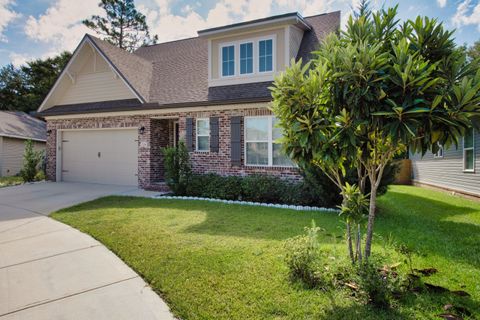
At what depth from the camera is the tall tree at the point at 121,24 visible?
87.0 ft

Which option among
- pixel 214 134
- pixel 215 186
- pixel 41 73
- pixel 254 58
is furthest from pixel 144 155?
pixel 41 73

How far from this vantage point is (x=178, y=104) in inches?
430

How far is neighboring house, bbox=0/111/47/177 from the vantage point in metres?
18.9

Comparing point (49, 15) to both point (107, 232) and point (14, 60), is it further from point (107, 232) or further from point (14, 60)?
point (14, 60)

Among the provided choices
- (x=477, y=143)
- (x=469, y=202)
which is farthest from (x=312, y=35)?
(x=469, y=202)

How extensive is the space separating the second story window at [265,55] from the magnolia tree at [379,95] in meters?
Result: 7.19

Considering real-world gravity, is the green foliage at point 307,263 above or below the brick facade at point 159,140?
below

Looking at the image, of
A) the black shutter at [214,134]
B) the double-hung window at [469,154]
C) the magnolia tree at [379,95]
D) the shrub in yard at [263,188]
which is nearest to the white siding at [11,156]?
the black shutter at [214,134]

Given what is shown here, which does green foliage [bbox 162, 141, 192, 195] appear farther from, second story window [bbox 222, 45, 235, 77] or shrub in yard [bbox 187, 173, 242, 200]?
second story window [bbox 222, 45, 235, 77]

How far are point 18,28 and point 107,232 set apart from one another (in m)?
15.6

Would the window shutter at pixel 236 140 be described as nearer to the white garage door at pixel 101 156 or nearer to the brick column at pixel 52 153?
the white garage door at pixel 101 156

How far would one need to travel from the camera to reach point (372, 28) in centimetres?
337

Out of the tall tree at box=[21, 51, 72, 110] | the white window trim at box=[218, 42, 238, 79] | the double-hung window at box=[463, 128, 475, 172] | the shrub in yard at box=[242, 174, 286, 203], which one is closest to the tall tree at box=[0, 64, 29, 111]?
the tall tree at box=[21, 51, 72, 110]

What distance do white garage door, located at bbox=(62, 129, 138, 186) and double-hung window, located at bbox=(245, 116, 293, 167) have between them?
4942mm
